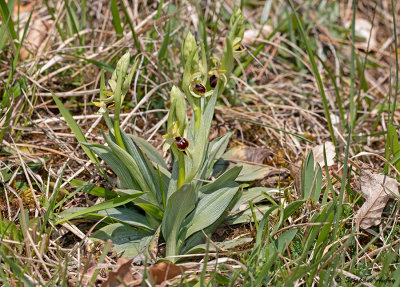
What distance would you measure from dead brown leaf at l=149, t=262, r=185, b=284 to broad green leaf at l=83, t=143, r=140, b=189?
1.67 ft

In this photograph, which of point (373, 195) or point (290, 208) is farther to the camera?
point (373, 195)

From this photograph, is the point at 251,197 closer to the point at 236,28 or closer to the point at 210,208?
the point at 210,208

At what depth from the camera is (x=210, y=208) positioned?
2477mm

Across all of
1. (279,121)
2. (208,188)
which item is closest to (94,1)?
(279,121)

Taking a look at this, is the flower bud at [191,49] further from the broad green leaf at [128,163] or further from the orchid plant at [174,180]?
the broad green leaf at [128,163]

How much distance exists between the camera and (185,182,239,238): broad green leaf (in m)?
2.44

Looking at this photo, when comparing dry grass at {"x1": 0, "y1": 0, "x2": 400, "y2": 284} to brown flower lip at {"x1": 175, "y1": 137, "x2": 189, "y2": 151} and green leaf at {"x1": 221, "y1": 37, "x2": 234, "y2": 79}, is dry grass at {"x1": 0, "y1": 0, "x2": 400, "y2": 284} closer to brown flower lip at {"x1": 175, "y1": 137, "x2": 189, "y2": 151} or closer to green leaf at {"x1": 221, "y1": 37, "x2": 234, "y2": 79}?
brown flower lip at {"x1": 175, "y1": 137, "x2": 189, "y2": 151}

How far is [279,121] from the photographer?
11.7ft

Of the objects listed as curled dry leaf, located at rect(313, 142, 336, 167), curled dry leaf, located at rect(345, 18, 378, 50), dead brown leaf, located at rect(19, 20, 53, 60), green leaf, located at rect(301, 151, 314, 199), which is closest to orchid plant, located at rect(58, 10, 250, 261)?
green leaf, located at rect(301, 151, 314, 199)

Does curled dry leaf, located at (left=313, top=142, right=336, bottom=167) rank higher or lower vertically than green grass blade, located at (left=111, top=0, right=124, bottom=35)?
lower

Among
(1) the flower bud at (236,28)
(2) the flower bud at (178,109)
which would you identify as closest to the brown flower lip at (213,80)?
(1) the flower bud at (236,28)

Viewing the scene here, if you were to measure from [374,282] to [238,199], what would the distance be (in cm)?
82

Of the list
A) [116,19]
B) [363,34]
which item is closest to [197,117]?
[116,19]

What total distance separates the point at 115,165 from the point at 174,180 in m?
0.31
